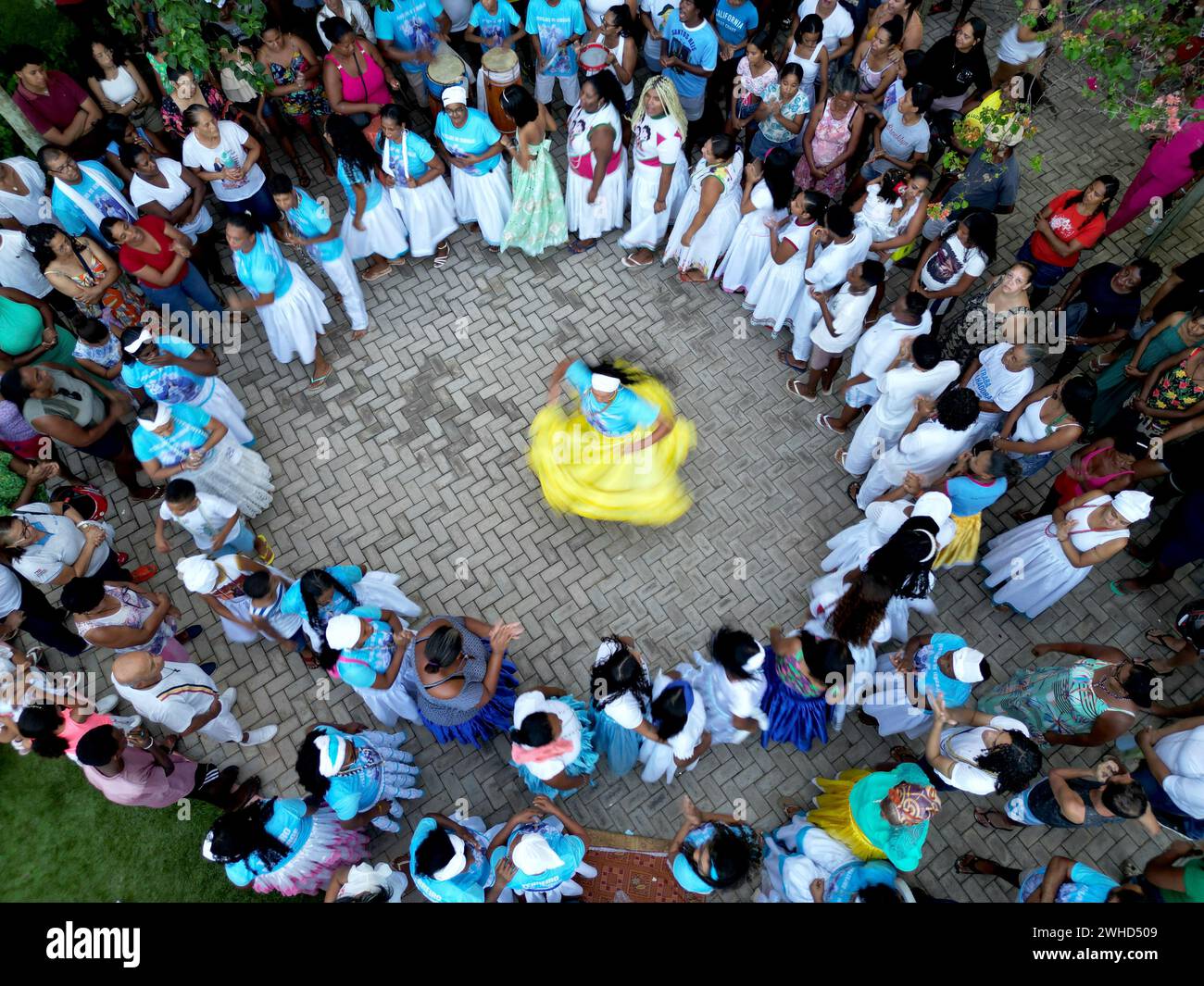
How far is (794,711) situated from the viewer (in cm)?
531

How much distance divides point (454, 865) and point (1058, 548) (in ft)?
15.3

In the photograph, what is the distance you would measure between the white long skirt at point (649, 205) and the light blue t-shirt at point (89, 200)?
441 cm

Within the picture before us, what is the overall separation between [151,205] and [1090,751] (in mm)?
8907

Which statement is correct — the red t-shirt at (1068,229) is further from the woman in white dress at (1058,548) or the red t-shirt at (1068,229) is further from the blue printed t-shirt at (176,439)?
the blue printed t-shirt at (176,439)

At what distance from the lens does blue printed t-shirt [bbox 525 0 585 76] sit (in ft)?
24.9

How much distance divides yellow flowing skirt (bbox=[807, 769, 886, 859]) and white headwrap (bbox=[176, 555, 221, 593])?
4.40 meters

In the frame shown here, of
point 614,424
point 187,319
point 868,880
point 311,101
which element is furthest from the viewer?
point 311,101

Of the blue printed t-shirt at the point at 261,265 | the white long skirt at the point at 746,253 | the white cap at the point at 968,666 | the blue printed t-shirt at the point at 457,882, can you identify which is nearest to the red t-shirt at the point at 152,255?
the blue printed t-shirt at the point at 261,265

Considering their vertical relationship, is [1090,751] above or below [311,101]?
below

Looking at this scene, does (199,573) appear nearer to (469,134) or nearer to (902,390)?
(469,134)

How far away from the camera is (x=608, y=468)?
6.03m

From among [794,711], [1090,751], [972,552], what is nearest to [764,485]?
[972,552]

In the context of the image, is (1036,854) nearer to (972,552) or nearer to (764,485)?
(972,552)

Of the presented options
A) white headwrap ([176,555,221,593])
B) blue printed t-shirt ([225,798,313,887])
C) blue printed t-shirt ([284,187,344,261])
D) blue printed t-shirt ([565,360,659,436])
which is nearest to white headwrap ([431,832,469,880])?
blue printed t-shirt ([225,798,313,887])
